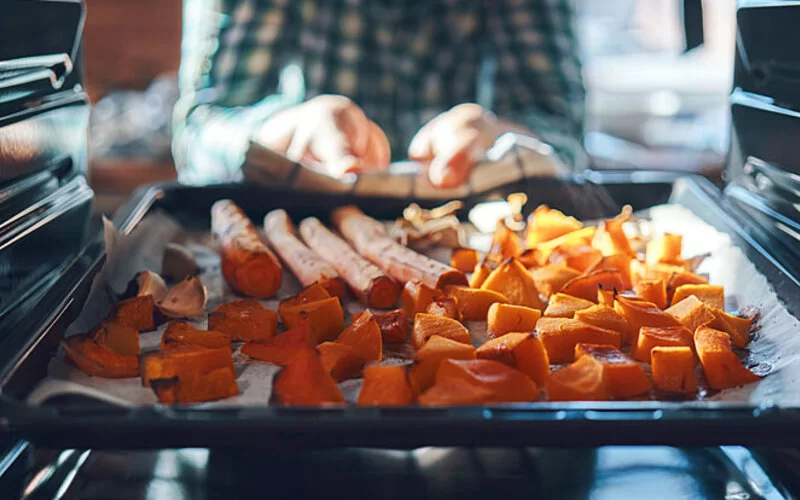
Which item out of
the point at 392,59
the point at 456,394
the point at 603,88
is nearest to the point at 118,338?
the point at 456,394

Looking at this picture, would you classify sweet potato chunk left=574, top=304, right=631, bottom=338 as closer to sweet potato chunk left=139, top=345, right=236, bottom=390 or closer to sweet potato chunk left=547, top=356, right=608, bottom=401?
sweet potato chunk left=547, top=356, right=608, bottom=401

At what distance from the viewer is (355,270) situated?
1129 millimetres

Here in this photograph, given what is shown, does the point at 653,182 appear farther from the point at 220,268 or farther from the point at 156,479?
the point at 156,479

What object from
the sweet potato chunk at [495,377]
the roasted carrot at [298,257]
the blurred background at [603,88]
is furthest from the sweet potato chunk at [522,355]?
the blurred background at [603,88]

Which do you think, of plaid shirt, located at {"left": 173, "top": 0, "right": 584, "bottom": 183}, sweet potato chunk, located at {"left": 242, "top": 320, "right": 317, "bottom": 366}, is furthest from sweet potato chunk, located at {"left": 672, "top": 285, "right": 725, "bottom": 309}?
plaid shirt, located at {"left": 173, "top": 0, "right": 584, "bottom": 183}

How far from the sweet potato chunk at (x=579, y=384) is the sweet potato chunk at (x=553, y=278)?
33 centimetres

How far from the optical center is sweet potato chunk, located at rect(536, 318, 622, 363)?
0.86 metres

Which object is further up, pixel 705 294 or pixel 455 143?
pixel 455 143

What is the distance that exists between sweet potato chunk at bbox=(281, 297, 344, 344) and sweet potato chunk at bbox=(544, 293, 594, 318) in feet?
0.83

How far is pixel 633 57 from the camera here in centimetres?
535

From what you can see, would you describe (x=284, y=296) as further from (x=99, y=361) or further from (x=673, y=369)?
(x=673, y=369)

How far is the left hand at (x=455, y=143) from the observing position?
1486 millimetres

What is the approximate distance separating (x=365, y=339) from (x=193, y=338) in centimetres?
19

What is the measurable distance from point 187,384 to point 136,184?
124 inches
